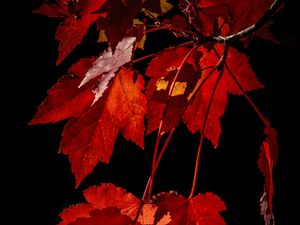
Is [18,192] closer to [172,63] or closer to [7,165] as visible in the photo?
[7,165]

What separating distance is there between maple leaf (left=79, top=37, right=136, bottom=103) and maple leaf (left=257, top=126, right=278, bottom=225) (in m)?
0.31

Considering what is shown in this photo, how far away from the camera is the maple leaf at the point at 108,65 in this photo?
58 cm

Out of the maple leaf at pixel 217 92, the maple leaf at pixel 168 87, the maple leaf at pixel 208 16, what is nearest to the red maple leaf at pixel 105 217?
the maple leaf at pixel 168 87

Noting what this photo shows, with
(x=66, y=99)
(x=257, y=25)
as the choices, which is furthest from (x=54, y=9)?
(x=257, y=25)

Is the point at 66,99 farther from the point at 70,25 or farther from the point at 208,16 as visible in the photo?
the point at 208,16

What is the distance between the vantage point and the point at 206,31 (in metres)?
0.81

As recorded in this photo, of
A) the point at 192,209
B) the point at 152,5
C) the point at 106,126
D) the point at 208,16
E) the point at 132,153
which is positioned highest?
the point at 152,5

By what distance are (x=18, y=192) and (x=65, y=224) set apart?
100 cm

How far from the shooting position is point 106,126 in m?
0.80

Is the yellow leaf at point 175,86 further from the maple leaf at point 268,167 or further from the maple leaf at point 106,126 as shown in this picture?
the maple leaf at point 268,167

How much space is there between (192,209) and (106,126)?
253mm

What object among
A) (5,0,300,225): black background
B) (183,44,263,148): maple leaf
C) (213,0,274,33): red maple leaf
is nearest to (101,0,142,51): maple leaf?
(213,0,274,33): red maple leaf

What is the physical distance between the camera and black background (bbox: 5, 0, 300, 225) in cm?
159

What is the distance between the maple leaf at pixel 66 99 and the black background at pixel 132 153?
32.0 inches
